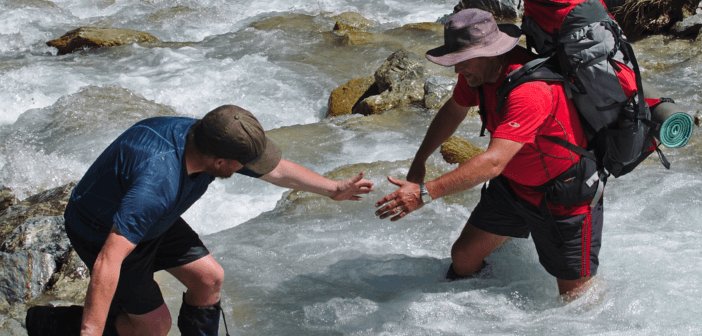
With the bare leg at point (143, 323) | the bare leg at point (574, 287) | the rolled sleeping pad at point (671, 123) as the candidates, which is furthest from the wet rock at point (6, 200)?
the rolled sleeping pad at point (671, 123)

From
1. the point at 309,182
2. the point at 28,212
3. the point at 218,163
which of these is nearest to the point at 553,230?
the point at 309,182

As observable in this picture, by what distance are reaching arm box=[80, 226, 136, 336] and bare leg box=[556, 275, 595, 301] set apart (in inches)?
99.5

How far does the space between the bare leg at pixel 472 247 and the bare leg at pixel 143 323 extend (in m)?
1.98

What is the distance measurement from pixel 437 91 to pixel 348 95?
156cm

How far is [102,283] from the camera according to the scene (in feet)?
8.00

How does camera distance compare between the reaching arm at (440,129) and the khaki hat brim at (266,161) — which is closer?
the khaki hat brim at (266,161)

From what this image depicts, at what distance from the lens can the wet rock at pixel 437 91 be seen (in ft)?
25.7

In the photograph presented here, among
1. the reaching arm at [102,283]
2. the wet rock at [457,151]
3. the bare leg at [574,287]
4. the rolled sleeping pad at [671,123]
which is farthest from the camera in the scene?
the wet rock at [457,151]

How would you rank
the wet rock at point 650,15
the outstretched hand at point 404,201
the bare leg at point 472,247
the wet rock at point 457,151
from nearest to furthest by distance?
the outstretched hand at point 404,201 < the bare leg at point 472,247 < the wet rock at point 457,151 < the wet rock at point 650,15

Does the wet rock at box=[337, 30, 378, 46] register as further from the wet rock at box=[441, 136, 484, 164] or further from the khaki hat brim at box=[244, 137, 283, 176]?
the khaki hat brim at box=[244, 137, 283, 176]

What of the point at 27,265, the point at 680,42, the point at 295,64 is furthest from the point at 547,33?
the point at 295,64

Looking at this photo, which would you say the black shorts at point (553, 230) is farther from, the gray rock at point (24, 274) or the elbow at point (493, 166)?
the gray rock at point (24, 274)

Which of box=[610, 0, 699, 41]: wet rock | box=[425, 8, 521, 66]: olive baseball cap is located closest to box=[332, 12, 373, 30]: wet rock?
box=[610, 0, 699, 41]: wet rock

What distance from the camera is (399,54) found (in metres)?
8.83
